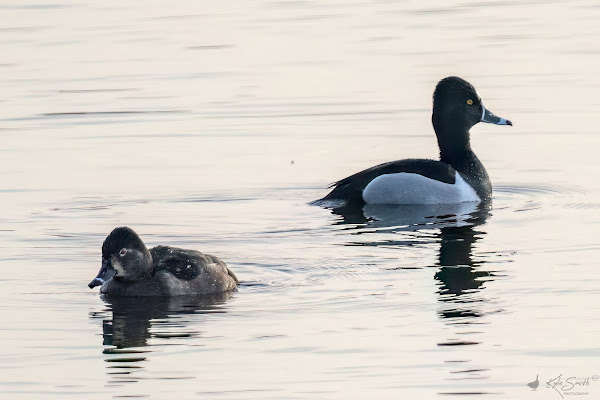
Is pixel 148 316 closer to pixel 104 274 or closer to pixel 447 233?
pixel 104 274

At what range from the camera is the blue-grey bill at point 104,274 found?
1316 centimetres

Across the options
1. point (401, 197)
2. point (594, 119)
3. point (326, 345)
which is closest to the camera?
point (326, 345)

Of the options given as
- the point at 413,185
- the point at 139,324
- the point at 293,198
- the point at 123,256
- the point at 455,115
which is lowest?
the point at 139,324

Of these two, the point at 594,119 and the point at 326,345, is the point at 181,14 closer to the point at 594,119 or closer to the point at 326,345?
the point at 594,119

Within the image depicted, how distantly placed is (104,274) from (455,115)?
7934 mm

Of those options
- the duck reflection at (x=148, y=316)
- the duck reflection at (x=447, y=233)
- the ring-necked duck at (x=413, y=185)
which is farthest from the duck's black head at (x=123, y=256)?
the ring-necked duck at (x=413, y=185)

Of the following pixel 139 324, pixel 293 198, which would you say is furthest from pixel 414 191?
pixel 139 324

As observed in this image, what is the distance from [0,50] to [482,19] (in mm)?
10207

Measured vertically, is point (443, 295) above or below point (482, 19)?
below

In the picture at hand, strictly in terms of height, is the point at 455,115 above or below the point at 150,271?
above

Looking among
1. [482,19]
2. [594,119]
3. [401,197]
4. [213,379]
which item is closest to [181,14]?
[482,19]

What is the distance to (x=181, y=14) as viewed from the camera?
114ft

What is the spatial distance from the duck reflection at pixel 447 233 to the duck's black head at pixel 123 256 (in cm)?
262

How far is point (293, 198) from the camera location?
18953mm
